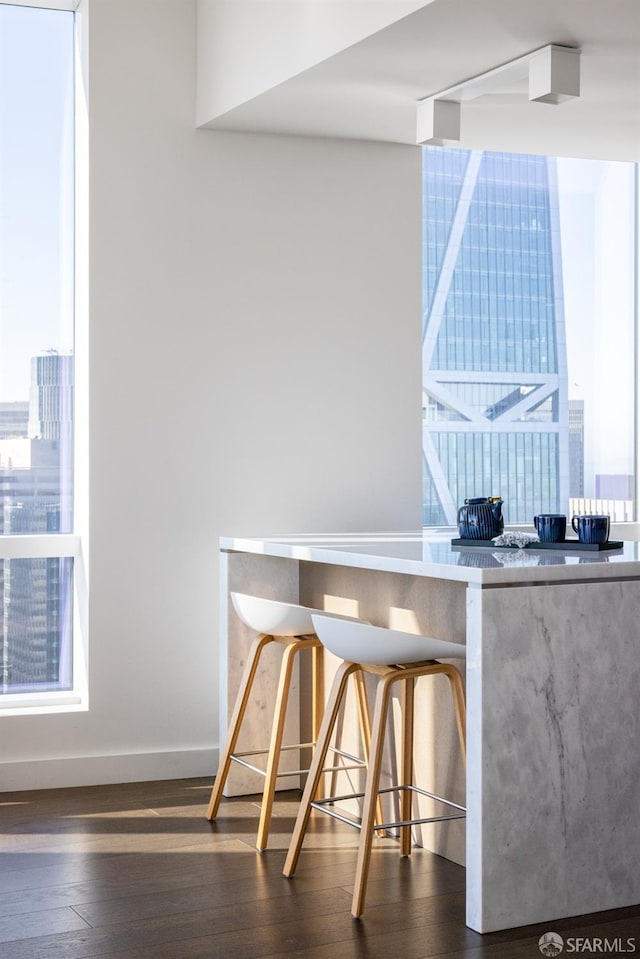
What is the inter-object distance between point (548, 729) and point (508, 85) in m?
2.09

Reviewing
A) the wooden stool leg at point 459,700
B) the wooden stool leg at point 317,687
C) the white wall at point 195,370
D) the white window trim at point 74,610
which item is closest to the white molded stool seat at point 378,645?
the wooden stool leg at point 459,700

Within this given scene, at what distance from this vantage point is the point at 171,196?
178 inches

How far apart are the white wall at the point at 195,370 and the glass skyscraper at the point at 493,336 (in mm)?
376

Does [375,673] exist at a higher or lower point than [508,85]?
lower

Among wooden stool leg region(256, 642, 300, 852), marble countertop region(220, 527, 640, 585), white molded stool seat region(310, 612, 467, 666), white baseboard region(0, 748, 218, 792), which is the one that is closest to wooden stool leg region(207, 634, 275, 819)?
wooden stool leg region(256, 642, 300, 852)

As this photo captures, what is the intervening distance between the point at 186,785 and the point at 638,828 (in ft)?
6.02

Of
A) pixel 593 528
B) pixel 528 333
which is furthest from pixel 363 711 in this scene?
pixel 528 333

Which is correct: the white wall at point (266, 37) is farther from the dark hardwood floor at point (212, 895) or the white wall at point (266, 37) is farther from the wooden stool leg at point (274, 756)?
the dark hardwood floor at point (212, 895)

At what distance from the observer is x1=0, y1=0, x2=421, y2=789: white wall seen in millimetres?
4438

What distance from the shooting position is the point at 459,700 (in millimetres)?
3342

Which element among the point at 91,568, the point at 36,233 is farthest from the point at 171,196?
the point at 91,568

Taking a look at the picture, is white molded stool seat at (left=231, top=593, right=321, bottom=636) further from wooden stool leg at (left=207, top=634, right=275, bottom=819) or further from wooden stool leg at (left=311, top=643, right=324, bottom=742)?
wooden stool leg at (left=311, top=643, right=324, bottom=742)

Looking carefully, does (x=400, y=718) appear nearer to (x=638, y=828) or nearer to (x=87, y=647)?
(x=638, y=828)

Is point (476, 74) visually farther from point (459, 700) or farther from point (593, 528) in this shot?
point (459, 700)
